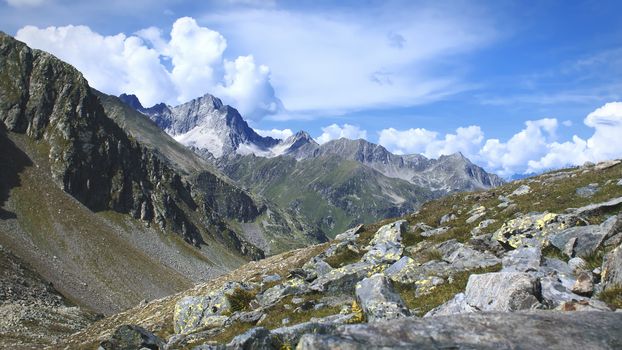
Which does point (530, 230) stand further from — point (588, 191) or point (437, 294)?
point (588, 191)

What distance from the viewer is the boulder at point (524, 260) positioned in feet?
49.8

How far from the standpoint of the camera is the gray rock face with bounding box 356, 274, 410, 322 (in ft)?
43.9

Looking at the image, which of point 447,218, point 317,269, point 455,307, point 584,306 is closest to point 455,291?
point 455,307

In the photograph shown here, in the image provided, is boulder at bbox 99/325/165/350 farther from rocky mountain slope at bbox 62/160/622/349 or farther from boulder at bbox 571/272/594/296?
boulder at bbox 571/272/594/296

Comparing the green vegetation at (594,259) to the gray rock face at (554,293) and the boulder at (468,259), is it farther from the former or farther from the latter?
the boulder at (468,259)

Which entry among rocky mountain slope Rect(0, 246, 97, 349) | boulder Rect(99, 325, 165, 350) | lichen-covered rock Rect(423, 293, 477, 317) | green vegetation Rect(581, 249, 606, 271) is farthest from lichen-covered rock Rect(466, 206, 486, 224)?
rocky mountain slope Rect(0, 246, 97, 349)

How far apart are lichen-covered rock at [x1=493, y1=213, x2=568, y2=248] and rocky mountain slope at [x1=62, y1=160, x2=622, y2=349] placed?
0.07 meters

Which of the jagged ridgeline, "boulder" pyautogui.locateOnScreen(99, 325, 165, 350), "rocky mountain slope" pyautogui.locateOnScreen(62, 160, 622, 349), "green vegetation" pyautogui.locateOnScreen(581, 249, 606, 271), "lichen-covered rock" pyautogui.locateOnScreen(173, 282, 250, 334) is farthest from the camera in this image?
the jagged ridgeline

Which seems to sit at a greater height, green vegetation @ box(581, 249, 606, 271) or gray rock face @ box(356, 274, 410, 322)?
green vegetation @ box(581, 249, 606, 271)

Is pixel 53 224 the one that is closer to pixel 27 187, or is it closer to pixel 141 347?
pixel 27 187

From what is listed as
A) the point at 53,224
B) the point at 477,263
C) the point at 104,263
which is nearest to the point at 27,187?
the point at 53,224

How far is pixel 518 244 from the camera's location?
20.3 meters

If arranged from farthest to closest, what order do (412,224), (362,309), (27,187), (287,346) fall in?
(27,187) → (412,224) → (362,309) → (287,346)

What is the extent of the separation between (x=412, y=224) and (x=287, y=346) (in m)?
28.5
